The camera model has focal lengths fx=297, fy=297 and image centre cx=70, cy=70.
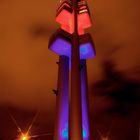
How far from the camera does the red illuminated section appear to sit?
75.7 ft

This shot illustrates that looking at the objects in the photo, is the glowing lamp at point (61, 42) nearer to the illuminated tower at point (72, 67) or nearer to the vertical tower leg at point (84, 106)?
the illuminated tower at point (72, 67)

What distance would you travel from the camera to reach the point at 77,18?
75.8 feet

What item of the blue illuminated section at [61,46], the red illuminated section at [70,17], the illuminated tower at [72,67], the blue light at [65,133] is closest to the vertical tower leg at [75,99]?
the illuminated tower at [72,67]

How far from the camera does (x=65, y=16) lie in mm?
23250

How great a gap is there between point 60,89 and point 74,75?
5.16 feet

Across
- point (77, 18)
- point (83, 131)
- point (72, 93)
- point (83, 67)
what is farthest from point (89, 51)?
point (83, 131)

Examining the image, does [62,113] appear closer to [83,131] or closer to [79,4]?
[83,131]

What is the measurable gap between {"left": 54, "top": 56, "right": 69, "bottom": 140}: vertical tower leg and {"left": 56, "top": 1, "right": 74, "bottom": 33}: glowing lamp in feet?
9.26

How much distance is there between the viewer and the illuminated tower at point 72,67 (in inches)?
722

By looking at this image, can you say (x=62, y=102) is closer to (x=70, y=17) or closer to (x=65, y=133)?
(x=65, y=133)

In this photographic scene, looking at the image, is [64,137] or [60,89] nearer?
[64,137]

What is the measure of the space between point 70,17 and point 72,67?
529 centimetres

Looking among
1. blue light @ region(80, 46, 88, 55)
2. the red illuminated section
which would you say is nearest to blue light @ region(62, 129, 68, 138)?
blue light @ region(80, 46, 88, 55)

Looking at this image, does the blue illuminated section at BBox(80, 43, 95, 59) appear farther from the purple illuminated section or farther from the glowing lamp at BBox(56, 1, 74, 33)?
the glowing lamp at BBox(56, 1, 74, 33)
